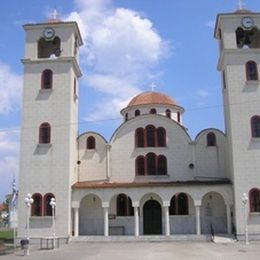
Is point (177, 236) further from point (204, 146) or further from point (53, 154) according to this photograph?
point (53, 154)

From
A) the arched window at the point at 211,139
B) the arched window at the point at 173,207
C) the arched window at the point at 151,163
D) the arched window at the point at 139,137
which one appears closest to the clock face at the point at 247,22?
the arched window at the point at 211,139

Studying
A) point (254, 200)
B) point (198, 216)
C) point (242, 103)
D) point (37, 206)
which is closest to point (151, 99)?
point (242, 103)

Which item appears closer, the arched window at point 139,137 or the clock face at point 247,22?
the clock face at point 247,22

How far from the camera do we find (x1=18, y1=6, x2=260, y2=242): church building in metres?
31.8

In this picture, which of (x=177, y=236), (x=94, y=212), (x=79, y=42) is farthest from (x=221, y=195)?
(x=79, y=42)

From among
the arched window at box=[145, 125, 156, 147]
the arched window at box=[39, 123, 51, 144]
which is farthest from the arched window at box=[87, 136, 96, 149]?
the arched window at box=[145, 125, 156, 147]

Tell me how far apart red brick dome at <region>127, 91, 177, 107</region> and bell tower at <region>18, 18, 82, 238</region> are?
879 cm

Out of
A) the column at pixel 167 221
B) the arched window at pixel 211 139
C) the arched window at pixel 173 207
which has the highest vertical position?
the arched window at pixel 211 139

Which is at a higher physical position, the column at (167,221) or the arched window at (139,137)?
the arched window at (139,137)

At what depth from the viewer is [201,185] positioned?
107 ft

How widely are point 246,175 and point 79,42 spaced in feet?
55.8

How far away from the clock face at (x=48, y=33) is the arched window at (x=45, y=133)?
21.9 feet

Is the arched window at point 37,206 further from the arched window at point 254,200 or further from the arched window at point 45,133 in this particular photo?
the arched window at point 254,200

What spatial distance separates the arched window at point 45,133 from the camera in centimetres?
3316
